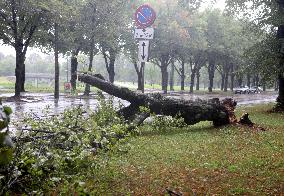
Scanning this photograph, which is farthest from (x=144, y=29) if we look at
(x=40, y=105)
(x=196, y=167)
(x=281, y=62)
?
(x=40, y=105)

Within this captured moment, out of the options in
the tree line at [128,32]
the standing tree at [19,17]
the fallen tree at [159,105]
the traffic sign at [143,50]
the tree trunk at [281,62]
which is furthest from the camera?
the standing tree at [19,17]

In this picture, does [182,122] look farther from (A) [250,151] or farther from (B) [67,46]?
(B) [67,46]

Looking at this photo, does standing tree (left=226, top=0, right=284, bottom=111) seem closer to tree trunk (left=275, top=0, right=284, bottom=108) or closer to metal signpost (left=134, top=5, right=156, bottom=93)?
tree trunk (left=275, top=0, right=284, bottom=108)

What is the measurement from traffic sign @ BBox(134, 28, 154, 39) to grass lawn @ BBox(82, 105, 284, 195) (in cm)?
302

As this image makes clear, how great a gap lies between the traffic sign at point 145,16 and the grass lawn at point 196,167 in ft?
11.3

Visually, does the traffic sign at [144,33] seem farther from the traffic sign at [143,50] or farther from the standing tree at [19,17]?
the standing tree at [19,17]

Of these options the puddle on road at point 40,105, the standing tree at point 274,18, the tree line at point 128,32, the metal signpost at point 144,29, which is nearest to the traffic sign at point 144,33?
the metal signpost at point 144,29

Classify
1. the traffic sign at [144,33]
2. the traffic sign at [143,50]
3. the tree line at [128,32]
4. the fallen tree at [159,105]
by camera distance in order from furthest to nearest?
1. the tree line at [128,32]
2. the fallen tree at [159,105]
3. the traffic sign at [144,33]
4. the traffic sign at [143,50]

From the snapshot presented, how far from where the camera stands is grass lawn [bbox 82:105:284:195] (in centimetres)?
591

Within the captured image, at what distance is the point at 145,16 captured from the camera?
11555 millimetres

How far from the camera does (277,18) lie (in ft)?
61.6

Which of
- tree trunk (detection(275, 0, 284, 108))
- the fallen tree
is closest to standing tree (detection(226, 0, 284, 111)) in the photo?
tree trunk (detection(275, 0, 284, 108))

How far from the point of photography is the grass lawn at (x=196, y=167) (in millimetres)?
5906

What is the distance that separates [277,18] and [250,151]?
12.1 m
